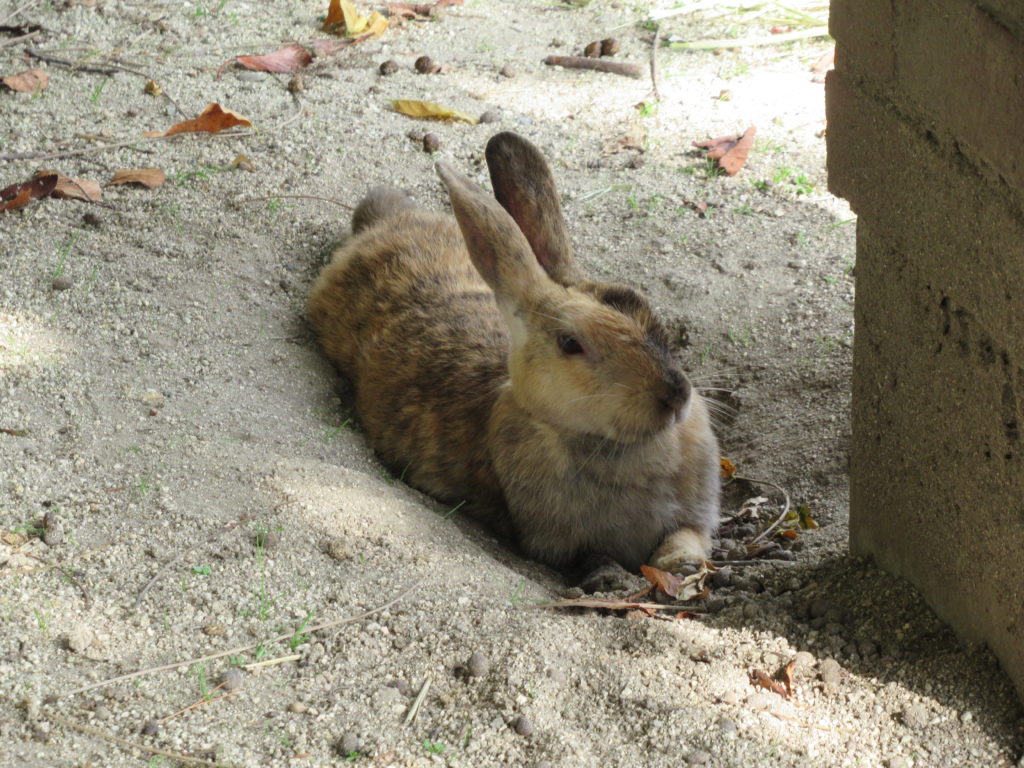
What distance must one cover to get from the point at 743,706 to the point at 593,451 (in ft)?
4.81

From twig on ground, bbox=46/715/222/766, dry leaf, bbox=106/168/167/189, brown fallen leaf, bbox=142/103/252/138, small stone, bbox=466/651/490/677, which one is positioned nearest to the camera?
twig on ground, bbox=46/715/222/766

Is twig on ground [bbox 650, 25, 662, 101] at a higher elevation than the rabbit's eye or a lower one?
higher

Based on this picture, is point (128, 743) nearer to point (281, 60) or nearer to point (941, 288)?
point (941, 288)

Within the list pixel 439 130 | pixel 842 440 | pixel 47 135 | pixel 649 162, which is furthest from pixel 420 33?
pixel 842 440

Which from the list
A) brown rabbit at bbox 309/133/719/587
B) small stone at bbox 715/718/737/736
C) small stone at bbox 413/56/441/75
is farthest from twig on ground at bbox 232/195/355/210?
small stone at bbox 715/718/737/736

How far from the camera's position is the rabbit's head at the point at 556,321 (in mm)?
3750

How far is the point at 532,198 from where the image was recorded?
420 centimetres

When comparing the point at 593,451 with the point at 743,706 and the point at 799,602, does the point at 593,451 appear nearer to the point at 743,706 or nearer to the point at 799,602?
the point at 799,602

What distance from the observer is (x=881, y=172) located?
3031mm

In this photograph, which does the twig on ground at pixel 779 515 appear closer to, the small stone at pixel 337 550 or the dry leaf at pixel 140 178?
the small stone at pixel 337 550

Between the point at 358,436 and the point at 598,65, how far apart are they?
3.27 m

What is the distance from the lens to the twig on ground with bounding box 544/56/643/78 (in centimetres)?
695

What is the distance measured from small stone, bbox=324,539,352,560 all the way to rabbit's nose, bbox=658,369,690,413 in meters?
1.09

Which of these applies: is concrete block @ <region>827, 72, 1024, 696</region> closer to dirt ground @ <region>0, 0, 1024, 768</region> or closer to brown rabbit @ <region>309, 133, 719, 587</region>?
dirt ground @ <region>0, 0, 1024, 768</region>
